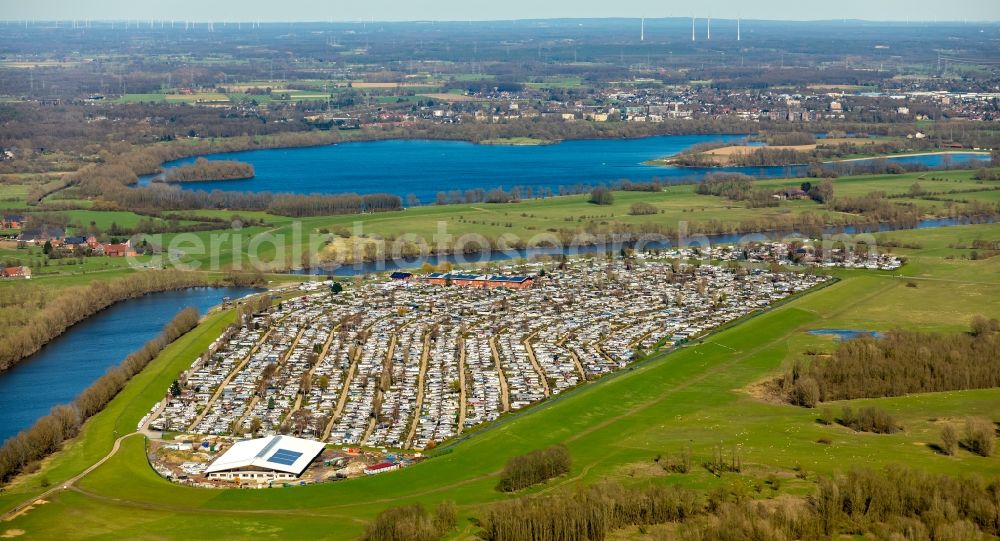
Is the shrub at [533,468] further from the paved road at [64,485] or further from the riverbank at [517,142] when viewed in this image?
the riverbank at [517,142]

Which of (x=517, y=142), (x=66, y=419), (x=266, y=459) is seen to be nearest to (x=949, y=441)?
(x=266, y=459)

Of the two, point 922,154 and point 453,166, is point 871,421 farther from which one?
point 922,154

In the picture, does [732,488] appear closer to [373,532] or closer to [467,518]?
[467,518]

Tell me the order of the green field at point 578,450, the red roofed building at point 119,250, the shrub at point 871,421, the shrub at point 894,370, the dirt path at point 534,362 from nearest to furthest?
the green field at point 578,450
the shrub at point 871,421
the shrub at point 894,370
the dirt path at point 534,362
the red roofed building at point 119,250

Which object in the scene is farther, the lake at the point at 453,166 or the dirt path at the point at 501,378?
the lake at the point at 453,166

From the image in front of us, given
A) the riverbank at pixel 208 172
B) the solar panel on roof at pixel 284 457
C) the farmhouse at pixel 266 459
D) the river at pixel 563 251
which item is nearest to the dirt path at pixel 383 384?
the farmhouse at pixel 266 459

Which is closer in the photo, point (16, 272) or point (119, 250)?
point (16, 272)

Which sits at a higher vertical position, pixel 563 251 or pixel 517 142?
pixel 517 142

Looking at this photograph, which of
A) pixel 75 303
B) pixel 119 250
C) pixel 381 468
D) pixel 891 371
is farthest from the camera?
pixel 119 250
